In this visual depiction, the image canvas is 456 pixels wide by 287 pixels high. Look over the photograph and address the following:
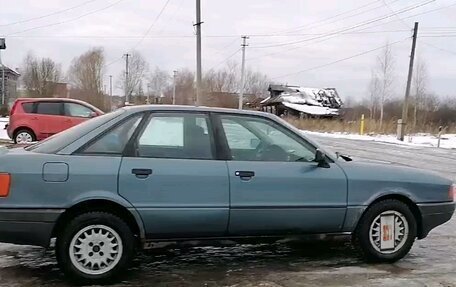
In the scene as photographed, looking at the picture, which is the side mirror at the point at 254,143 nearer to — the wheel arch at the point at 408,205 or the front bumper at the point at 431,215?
the wheel arch at the point at 408,205

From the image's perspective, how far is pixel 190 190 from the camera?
4.77m

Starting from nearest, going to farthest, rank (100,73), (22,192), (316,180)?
(22,192) < (316,180) < (100,73)

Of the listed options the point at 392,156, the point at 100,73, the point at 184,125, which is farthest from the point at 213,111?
the point at 100,73

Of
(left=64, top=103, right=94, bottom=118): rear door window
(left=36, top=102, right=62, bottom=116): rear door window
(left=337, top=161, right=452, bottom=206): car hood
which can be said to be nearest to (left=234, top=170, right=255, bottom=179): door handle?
(left=337, top=161, right=452, bottom=206): car hood

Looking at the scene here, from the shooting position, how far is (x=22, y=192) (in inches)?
175

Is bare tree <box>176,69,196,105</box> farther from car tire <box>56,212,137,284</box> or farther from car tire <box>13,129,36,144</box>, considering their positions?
car tire <box>56,212,137,284</box>

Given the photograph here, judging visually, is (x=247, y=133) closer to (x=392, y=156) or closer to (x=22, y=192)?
(x=22, y=192)

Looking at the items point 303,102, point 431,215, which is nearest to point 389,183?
point 431,215

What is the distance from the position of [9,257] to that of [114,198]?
1581 mm

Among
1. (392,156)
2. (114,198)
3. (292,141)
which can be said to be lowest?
(392,156)

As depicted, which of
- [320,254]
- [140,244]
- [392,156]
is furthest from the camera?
[392,156]

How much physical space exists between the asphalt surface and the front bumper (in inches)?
13.8

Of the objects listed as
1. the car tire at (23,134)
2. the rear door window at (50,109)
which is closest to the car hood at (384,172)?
the rear door window at (50,109)

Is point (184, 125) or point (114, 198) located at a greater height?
point (184, 125)
